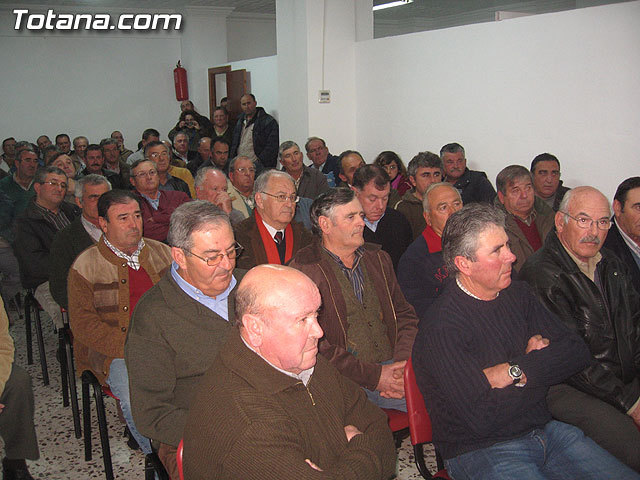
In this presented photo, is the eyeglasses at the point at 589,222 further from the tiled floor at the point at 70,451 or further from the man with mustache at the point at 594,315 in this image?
the tiled floor at the point at 70,451

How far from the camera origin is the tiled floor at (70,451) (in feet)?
8.61

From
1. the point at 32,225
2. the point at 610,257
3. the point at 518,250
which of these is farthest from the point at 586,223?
the point at 32,225

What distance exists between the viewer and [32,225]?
12.5ft

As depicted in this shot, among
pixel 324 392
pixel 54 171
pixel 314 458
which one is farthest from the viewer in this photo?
pixel 54 171

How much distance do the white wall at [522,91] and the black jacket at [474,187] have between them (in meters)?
0.54

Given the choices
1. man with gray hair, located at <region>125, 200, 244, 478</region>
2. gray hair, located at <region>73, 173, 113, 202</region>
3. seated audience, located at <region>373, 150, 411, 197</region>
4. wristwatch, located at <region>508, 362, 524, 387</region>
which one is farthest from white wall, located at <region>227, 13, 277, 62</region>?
wristwatch, located at <region>508, 362, 524, 387</region>

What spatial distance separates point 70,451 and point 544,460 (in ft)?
7.38

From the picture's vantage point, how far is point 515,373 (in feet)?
5.91

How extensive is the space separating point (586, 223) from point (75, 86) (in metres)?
11.3

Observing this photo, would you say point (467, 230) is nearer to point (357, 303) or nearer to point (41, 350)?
point (357, 303)

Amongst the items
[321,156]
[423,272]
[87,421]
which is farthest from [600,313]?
[321,156]

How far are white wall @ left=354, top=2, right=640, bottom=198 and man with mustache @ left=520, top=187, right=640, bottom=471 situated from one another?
104 inches

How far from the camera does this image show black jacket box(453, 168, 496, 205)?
4.99 meters

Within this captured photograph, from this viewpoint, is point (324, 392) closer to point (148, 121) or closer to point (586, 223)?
point (586, 223)
